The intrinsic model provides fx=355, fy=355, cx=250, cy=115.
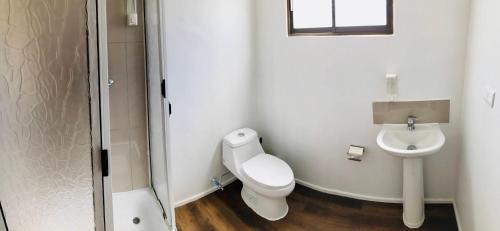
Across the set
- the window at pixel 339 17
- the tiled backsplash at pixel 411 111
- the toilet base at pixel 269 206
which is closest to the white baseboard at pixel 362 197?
the toilet base at pixel 269 206

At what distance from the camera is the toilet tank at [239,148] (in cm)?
284

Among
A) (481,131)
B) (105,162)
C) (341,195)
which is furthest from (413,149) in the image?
(105,162)

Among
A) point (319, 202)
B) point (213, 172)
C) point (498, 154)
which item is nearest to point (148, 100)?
point (213, 172)

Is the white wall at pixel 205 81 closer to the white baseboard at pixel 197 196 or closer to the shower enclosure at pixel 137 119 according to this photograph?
the white baseboard at pixel 197 196

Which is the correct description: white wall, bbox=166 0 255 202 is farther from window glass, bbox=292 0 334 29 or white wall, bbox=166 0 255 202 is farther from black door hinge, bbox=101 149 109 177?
black door hinge, bbox=101 149 109 177

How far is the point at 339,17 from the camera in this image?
2.78m

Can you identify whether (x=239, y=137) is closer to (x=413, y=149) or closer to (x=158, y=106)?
(x=158, y=106)

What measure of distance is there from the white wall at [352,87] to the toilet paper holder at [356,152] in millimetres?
49

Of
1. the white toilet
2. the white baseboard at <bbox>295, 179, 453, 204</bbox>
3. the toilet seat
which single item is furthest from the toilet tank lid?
the white baseboard at <bbox>295, 179, 453, 204</bbox>

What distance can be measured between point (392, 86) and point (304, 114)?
0.73 meters

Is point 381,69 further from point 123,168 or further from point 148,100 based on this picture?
point 123,168

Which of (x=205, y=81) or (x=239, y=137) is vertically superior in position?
(x=205, y=81)

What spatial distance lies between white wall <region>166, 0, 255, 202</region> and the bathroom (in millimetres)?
11

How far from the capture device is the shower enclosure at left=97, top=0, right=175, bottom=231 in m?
2.19
